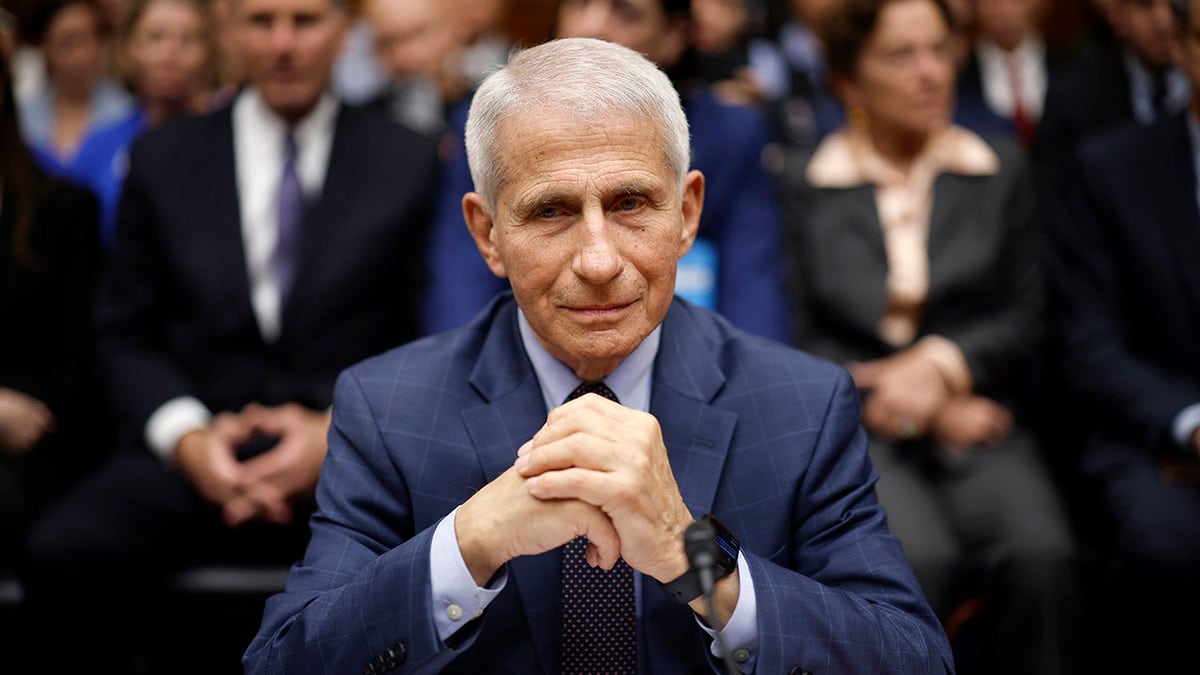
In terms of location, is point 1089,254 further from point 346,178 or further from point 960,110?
point 346,178

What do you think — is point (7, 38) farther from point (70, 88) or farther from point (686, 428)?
point (686, 428)

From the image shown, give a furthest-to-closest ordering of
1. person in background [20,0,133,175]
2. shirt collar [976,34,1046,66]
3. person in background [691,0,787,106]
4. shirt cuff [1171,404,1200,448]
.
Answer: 1. shirt collar [976,34,1046,66]
2. person in background [691,0,787,106]
3. person in background [20,0,133,175]
4. shirt cuff [1171,404,1200,448]

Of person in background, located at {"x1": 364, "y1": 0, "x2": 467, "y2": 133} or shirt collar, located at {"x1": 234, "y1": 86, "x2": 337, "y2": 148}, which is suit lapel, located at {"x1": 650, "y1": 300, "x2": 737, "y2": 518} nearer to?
shirt collar, located at {"x1": 234, "y1": 86, "x2": 337, "y2": 148}

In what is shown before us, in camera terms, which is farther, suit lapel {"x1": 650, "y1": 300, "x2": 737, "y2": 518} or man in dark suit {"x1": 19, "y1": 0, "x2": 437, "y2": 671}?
man in dark suit {"x1": 19, "y1": 0, "x2": 437, "y2": 671}

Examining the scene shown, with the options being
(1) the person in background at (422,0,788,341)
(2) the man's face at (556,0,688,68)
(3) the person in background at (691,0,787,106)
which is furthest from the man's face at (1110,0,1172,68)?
(2) the man's face at (556,0,688,68)

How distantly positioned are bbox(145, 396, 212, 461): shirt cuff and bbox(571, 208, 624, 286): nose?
5.43ft

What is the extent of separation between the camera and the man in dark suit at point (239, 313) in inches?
117

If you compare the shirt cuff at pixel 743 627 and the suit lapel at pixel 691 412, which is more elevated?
the suit lapel at pixel 691 412

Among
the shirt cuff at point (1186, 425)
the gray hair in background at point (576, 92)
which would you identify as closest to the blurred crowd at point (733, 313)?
the shirt cuff at point (1186, 425)

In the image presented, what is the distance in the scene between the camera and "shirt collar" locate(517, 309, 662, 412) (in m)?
1.96

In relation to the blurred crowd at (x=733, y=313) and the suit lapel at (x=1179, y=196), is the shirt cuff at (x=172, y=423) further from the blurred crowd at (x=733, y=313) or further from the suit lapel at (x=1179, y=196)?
the suit lapel at (x=1179, y=196)

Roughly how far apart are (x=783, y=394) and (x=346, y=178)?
1747 millimetres

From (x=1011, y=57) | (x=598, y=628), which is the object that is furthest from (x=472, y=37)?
(x=598, y=628)

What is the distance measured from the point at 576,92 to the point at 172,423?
70.7 inches
